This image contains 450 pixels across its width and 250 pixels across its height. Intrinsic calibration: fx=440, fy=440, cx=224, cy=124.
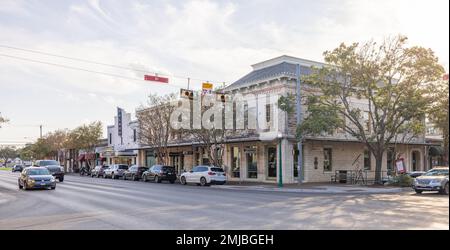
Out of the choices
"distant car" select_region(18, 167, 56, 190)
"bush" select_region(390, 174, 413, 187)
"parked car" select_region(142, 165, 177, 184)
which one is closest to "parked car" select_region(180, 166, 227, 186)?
"parked car" select_region(142, 165, 177, 184)

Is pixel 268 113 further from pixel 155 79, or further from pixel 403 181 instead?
pixel 155 79

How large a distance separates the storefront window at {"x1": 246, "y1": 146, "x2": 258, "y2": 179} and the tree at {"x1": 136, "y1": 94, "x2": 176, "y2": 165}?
736 centimetres

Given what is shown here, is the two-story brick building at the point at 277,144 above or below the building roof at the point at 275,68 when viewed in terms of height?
below

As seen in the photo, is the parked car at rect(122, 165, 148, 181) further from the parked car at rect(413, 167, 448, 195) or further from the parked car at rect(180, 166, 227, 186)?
the parked car at rect(413, 167, 448, 195)

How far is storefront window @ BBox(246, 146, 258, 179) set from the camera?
36.6m

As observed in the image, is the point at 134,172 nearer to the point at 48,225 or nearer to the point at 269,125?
the point at 269,125

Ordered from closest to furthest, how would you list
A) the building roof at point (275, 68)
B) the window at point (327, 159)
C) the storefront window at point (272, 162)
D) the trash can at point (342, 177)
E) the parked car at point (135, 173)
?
1. the trash can at point (342, 177)
2. the storefront window at point (272, 162)
3. the window at point (327, 159)
4. the building roof at point (275, 68)
5. the parked car at point (135, 173)

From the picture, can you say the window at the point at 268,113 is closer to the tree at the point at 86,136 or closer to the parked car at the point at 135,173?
the parked car at the point at 135,173

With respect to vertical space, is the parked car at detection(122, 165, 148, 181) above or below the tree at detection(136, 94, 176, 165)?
below

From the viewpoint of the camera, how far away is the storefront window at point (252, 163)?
36.6m

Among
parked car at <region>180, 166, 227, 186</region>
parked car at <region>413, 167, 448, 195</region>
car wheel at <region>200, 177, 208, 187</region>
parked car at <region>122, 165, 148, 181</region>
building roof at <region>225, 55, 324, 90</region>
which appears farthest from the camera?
parked car at <region>122, 165, 148, 181</region>

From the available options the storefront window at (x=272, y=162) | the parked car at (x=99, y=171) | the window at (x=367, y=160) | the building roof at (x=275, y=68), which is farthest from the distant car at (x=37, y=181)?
the window at (x=367, y=160)

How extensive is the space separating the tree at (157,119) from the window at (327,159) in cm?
1346

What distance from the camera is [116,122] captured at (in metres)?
63.1
